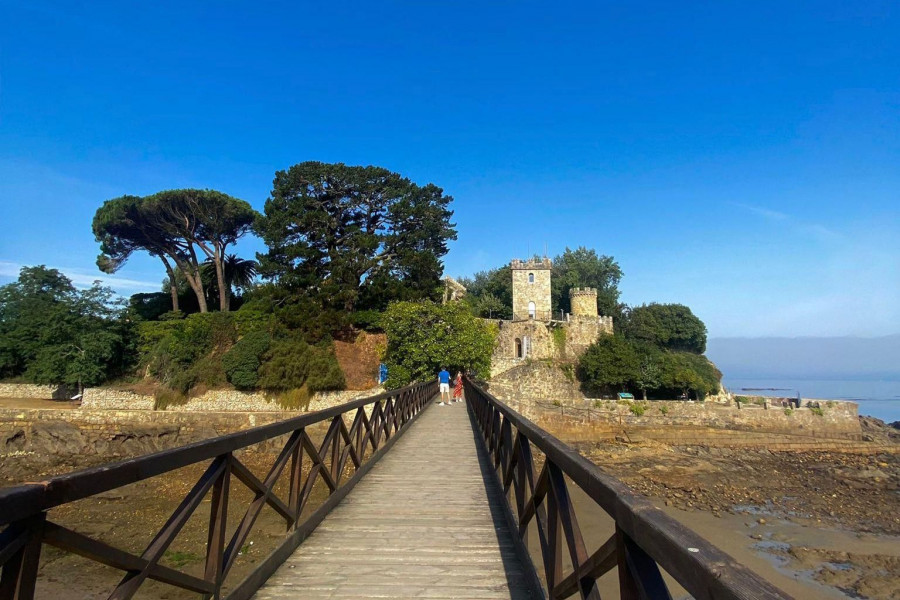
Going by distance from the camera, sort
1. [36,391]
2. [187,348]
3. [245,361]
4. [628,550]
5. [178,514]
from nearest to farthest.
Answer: [628,550] → [178,514] → [245,361] → [187,348] → [36,391]

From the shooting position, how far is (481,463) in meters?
7.53

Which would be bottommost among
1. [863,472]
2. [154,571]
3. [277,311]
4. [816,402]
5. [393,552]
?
[863,472]

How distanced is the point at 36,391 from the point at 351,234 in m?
20.1

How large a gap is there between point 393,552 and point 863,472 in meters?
26.7

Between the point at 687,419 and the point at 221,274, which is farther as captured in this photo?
the point at 221,274

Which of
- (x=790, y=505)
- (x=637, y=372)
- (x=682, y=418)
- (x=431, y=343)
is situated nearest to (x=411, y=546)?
(x=431, y=343)

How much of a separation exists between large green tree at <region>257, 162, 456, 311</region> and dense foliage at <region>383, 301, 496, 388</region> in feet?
21.2

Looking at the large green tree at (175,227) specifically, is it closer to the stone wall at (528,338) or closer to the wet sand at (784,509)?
the stone wall at (528,338)

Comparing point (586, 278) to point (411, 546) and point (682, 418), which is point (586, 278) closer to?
point (682, 418)

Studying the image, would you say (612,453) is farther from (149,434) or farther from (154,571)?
(154,571)

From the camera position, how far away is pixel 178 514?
2258 millimetres

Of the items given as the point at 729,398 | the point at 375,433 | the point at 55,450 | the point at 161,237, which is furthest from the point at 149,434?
the point at 729,398

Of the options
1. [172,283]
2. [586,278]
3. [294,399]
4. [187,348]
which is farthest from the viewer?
[586,278]

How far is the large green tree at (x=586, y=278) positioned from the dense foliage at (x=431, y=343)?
26149mm
